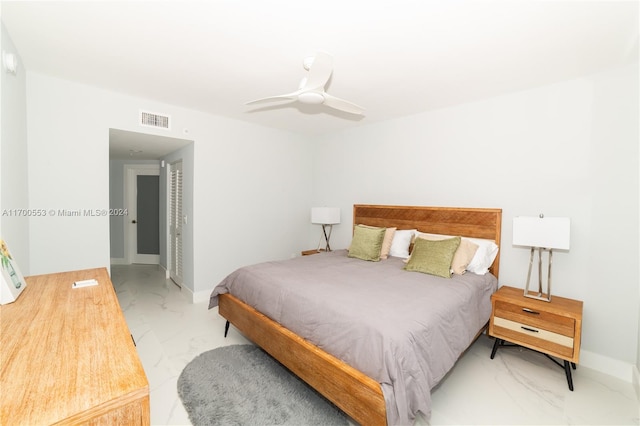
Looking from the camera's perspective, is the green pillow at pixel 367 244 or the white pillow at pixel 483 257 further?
the green pillow at pixel 367 244

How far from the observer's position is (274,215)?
4695 mm

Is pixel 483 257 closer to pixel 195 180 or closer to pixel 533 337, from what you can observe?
pixel 533 337

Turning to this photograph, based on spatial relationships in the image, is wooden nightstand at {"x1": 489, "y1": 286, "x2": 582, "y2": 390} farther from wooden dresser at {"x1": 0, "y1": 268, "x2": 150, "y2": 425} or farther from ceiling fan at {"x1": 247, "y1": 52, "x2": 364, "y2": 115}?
wooden dresser at {"x1": 0, "y1": 268, "x2": 150, "y2": 425}

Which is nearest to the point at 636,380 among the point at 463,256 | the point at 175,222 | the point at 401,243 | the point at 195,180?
the point at 463,256

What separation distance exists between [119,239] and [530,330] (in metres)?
7.01

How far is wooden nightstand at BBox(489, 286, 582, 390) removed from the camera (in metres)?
2.22

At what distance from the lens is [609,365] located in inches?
97.0

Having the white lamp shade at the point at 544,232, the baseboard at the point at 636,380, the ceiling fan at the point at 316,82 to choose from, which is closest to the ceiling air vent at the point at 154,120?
the ceiling fan at the point at 316,82

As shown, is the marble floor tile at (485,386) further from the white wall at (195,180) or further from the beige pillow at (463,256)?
the white wall at (195,180)

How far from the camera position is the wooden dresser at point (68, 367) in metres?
0.78

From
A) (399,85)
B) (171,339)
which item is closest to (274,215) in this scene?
(171,339)

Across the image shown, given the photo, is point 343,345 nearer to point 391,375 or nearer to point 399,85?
point 391,375

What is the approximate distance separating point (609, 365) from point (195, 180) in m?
4.66

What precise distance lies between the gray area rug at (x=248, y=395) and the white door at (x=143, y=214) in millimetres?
4236
